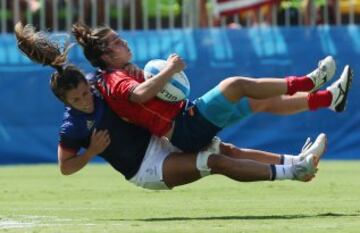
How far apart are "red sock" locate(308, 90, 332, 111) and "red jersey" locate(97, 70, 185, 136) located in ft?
3.89

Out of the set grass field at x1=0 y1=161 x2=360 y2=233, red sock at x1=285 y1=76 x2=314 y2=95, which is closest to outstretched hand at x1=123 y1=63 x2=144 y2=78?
grass field at x1=0 y1=161 x2=360 y2=233

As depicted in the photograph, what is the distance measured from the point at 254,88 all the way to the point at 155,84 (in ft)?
2.68

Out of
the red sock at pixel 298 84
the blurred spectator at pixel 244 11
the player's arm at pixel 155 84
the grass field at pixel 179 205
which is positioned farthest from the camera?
the blurred spectator at pixel 244 11

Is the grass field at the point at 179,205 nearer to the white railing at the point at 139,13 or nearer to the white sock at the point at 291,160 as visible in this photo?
the white sock at the point at 291,160

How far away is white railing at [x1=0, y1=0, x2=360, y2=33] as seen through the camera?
64.7 feet

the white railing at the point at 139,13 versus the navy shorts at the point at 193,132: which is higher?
the navy shorts at the point at 193,132

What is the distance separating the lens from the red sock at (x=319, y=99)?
35.1 ft

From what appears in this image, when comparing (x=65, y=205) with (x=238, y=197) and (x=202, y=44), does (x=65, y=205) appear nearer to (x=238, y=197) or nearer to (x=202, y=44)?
(x=238, y=197)

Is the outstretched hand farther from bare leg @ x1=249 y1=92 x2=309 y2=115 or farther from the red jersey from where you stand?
bare leg @ x1=249 y1=92 x2=309 y2=115

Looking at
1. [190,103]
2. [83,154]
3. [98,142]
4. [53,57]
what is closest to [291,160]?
[190,103]

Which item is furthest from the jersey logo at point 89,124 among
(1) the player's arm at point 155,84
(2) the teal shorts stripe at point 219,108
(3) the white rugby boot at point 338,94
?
(3) the white rugby boot at point 338,94

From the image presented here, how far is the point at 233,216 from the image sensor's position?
10203 mm

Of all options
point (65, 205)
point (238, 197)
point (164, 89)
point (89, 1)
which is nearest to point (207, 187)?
point (238, 197)

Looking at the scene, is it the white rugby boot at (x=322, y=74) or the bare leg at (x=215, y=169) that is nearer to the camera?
the bare leg at (x=215, y=169)
